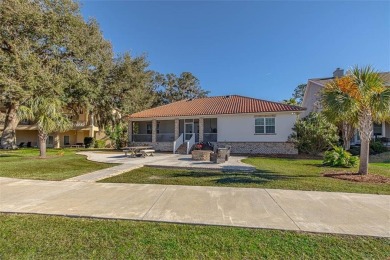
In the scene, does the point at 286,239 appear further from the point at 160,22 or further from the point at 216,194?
the point at 160,22

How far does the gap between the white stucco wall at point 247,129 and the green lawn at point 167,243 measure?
16.3 metres

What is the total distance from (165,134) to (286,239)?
817 inches

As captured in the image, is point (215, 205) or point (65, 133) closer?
point (215, 205)

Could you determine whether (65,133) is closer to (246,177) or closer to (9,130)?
(9,130)

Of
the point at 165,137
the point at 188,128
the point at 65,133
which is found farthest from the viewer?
the point at 65,133

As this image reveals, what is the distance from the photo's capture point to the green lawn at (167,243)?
3.40 metres

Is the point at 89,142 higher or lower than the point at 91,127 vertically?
lower

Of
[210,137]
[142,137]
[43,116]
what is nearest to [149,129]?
[142,137]

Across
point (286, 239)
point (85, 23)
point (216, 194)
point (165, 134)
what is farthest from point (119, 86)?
point (286, 239)

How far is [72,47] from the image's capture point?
24.8m

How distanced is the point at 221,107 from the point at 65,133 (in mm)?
28089

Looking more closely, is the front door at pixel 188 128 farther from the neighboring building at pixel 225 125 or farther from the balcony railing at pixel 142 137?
the balcony railing at pixel 142 137

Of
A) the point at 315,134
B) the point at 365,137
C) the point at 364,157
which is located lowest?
the point at 364,157

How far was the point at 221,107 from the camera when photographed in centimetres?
2250
